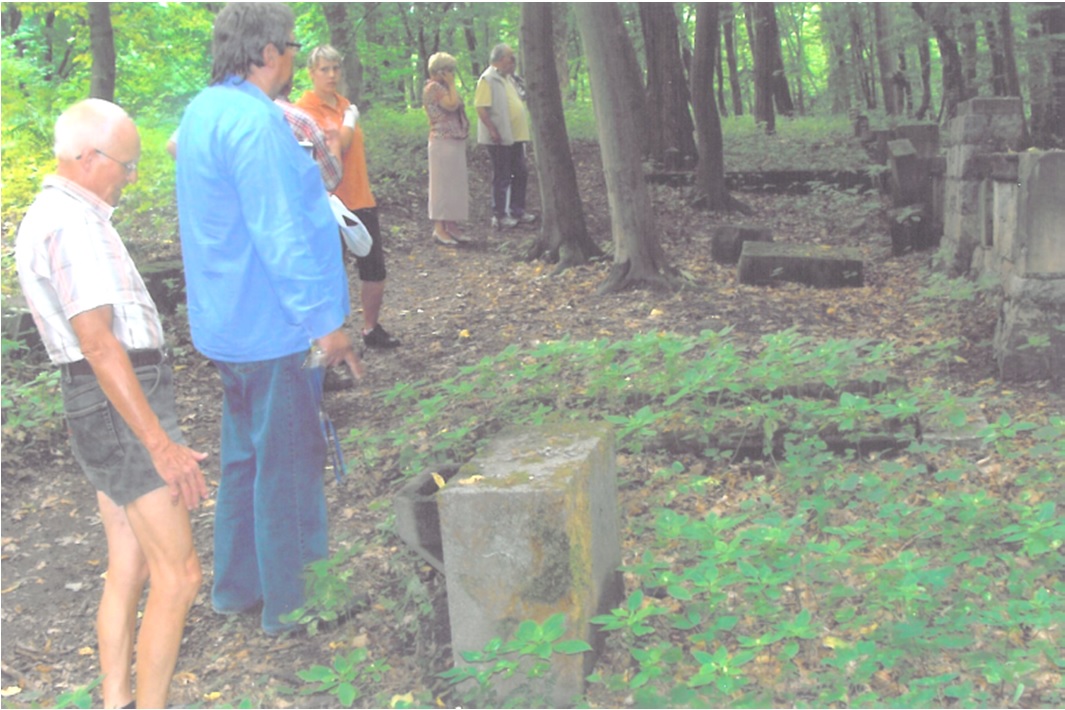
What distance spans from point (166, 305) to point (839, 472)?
5692 mm

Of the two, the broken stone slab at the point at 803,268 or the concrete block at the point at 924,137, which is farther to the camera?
the concrete block at the point at 924,137

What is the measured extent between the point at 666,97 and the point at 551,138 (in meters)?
6.30

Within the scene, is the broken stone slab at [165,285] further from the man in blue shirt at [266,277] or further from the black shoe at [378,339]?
the man in blue shirt at [266,277]

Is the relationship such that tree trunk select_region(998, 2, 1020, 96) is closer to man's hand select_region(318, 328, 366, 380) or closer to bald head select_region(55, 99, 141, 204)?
man's hand select_region(318, 328, 366, 380)

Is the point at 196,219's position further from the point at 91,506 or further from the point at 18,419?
the point at 18,419

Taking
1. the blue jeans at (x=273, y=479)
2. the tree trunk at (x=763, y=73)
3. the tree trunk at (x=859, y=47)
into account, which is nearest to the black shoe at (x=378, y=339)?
the blue jeans at (x=273, y=479)

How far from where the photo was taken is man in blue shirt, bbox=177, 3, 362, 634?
346 centimetres

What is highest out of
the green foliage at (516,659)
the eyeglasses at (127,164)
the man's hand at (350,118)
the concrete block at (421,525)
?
the man's hand at (350,118)

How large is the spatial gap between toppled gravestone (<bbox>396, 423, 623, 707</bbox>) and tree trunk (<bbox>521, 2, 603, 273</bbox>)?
7122 mm

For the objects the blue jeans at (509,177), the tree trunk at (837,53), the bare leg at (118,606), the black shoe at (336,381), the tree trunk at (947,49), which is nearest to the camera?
the bare leg at (118,606)

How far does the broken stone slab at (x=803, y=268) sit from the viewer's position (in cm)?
927

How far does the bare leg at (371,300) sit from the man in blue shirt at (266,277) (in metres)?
3.41

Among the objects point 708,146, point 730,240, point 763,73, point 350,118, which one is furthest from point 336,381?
point 763,73

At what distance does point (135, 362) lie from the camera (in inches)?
126
